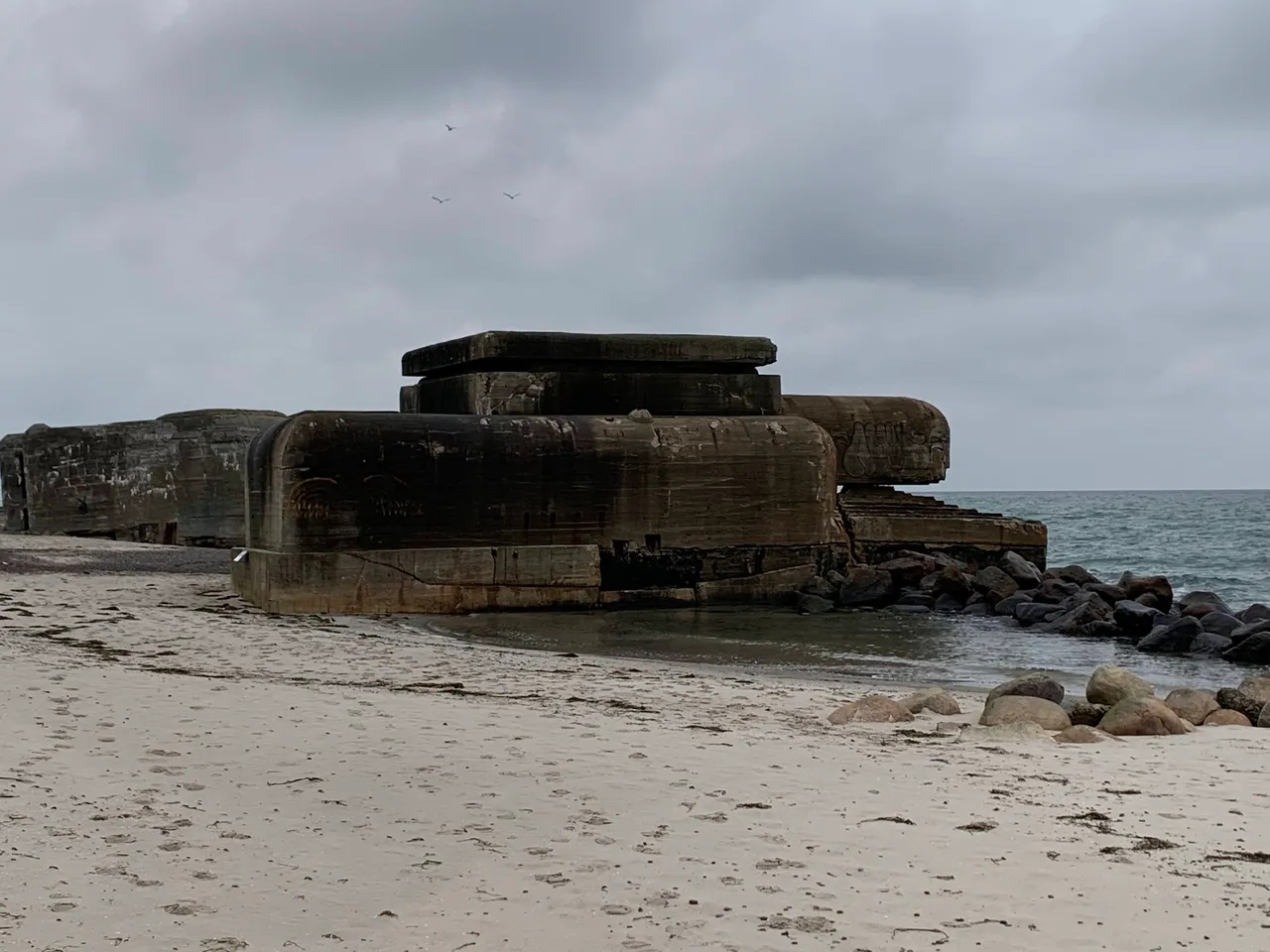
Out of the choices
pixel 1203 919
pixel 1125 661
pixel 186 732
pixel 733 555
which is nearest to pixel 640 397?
pixel 733 555

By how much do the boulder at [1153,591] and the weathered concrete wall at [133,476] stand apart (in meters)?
10.5

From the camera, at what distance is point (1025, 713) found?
581 centimetres

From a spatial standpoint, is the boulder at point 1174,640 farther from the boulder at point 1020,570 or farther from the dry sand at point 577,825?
the dry sand at point 577,825

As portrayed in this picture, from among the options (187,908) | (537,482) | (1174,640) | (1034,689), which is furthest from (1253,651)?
(187,908)

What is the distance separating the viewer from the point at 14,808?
3.85 meters

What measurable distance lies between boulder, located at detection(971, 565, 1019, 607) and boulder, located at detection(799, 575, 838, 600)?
1.35 m

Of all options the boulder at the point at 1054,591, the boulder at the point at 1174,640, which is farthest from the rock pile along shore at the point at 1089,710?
the boulder at the point at 1054,591

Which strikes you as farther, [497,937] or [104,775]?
[104,775]

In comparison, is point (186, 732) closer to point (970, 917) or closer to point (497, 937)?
point (497, 937)

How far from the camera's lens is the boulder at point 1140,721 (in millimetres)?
5742

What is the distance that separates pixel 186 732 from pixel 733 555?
22.9ft

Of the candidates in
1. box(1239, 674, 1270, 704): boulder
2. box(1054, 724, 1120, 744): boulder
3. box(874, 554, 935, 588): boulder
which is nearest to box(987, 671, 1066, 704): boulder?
box(1239, 674, 1270, 704): boulder

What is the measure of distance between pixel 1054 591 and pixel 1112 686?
19.6 feet

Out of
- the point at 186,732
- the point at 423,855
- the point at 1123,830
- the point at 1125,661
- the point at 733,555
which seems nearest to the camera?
the point at 423,855
